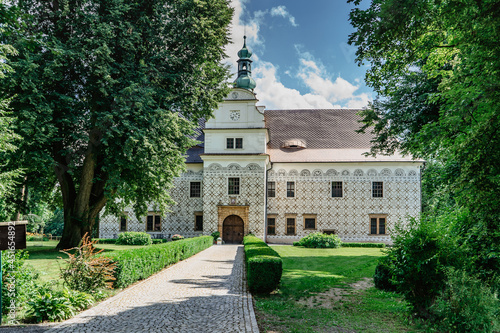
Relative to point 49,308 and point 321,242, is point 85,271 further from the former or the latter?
point 321,242

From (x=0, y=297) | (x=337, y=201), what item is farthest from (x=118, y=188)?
(x=337, y=201)

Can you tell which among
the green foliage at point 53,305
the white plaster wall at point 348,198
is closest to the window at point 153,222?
the white plaster wall at point 348,198

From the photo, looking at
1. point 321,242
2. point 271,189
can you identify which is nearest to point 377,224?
point 321,242

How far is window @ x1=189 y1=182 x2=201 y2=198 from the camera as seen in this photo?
31000 millimetres

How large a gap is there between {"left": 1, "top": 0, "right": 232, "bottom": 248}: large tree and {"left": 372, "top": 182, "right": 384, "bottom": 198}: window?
61.3ft

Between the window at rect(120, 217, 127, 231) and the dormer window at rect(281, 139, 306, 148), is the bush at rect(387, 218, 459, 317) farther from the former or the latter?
the window at rect(120, 217, 127, 231)

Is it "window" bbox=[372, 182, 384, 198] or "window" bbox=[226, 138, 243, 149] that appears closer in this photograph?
"window" bbox=[226, 138, 243, 149]

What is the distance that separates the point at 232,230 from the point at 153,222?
7.49 meters

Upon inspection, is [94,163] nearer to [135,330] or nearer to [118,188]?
[118,188]

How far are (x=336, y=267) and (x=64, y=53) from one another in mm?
14070

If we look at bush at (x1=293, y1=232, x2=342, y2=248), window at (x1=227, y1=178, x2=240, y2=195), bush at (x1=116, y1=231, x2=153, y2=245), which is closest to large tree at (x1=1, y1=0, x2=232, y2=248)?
bush at (x1=116, y1=231, x2=153, y2=245)

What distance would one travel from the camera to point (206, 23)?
1603 centimetres

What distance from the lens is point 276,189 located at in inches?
1230

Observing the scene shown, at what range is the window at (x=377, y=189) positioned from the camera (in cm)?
3078
